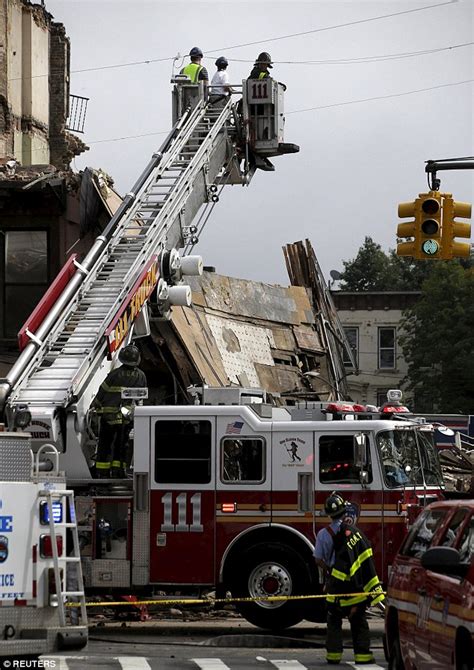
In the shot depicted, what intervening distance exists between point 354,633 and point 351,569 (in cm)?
56

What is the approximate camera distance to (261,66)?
23.8 metres

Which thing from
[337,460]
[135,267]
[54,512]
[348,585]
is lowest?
[348,585]

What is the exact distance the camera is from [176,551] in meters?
15.8

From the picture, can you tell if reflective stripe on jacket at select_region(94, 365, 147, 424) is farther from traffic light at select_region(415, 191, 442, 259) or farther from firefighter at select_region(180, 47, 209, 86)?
firefighter at select_region(180, 47, 209, 86)

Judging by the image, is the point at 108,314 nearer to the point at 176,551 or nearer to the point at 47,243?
the point at 176,551

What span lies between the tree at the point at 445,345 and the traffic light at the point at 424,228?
1629 inches

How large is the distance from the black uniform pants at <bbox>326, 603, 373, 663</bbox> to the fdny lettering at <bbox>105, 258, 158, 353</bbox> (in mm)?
5343

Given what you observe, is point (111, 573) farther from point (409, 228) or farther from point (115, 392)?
point (409, 228)

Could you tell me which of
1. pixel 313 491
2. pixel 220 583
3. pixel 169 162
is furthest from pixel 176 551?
pixel 169 162

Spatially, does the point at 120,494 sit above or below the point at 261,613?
above

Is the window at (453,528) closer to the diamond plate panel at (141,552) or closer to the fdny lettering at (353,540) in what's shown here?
the fdny lettering at (353,540)

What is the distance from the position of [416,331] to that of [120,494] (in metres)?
47.5

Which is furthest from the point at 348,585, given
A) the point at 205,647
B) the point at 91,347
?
the point at 91,347

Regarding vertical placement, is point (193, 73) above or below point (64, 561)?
above
